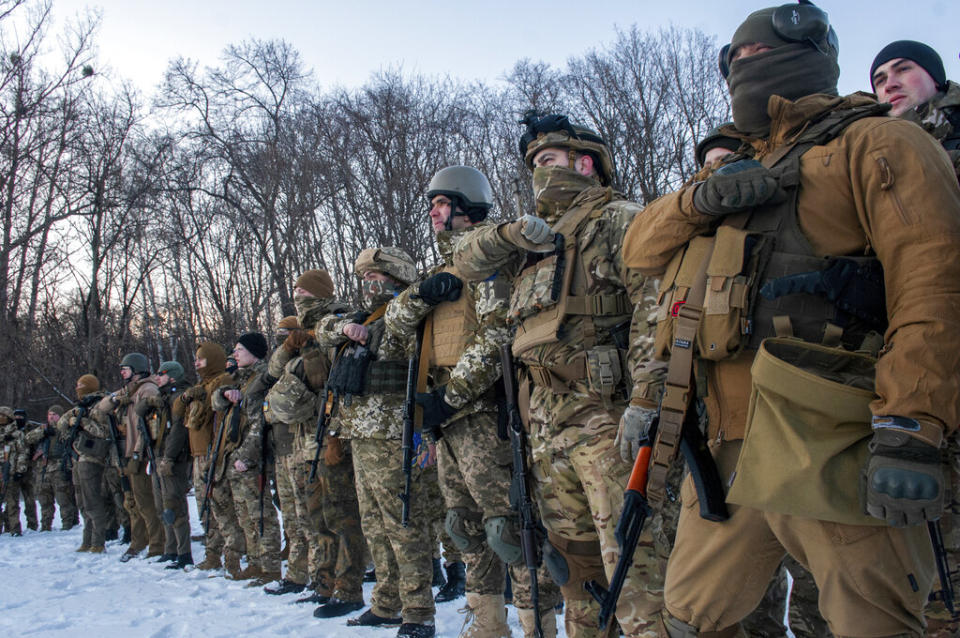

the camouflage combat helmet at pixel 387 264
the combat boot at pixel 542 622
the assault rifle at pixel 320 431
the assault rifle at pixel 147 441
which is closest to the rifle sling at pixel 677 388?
the combat boot at pixel 542 622

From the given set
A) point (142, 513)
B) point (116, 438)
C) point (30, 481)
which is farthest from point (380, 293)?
point (30, 481)

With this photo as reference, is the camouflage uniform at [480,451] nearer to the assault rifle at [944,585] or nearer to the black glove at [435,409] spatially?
the black glove at [435,409]

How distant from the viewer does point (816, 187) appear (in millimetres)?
1778

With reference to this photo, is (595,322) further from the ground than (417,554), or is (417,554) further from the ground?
(595,322)

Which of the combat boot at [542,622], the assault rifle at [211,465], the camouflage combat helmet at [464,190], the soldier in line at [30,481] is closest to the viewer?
the combat boot at [542,622]

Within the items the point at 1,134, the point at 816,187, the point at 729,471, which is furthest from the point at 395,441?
the point at 1,134

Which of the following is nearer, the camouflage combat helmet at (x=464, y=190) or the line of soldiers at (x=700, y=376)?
the line of soldiers at (x=700, y=376)

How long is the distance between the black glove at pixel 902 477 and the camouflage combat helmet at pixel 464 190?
129 inches

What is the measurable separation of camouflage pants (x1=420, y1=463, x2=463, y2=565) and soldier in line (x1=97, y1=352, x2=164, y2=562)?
15.4ft

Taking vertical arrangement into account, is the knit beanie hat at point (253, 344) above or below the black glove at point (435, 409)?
above

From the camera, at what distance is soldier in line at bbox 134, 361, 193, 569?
7.76 m

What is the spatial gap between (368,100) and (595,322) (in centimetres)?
1605

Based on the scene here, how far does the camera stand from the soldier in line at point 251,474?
21.7 ft

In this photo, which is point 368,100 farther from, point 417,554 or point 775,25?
point 775,25
